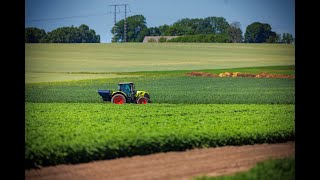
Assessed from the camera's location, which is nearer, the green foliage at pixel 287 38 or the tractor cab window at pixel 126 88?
the green foliage at pixel 287 38

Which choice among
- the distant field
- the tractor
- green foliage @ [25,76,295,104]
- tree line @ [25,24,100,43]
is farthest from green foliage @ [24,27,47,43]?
the tractor

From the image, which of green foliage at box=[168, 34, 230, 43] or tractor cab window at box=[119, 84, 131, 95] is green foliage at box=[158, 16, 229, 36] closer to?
green foliage at box=[168, 34, 230, 43]

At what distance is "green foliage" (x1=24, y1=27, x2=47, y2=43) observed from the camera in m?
11.2

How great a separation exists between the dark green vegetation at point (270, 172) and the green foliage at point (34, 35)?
17.2ft

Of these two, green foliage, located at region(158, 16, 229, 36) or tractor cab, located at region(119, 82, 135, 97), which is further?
tractor cab, located at region(119, 82, 135, 97)

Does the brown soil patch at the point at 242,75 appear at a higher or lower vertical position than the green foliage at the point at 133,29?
lower

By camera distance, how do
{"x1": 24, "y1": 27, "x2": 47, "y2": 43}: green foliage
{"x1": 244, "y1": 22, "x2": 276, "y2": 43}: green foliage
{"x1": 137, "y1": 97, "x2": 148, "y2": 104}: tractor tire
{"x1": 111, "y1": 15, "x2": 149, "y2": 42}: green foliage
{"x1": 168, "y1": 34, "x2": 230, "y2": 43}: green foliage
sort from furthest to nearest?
{"x1": 137, "y1": 97, "x2": 148, "y2": 104}: tractor tire, {"x1": 168, "y1": 34, "x2": 230, "y2": 43}: green foliage, {"x1": 244, "y1": 22, "x2": 276, "y2": 43}: green foliage, {"x1": 111, "y1": 15, "x2": 149, "y2": 42}: green foliage, {"x1": 24, "y1": 27, "x2": 47, "y2": 43}: green foliage

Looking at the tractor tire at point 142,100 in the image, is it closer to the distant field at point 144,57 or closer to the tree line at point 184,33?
the distant field at point 144,57

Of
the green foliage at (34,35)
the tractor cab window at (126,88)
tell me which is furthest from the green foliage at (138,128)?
the green foliage at (34,35)

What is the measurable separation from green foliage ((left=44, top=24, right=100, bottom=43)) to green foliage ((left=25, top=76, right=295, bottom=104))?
4.79ft

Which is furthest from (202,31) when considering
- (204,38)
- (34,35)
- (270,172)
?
(270,172)

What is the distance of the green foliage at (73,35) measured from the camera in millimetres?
11805

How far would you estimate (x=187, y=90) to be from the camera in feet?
45.5

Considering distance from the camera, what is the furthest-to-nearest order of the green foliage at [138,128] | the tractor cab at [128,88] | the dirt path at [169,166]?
the tractor cab at [128,88] → the green foliage at [138,128] → the dirt path at [169,166]
